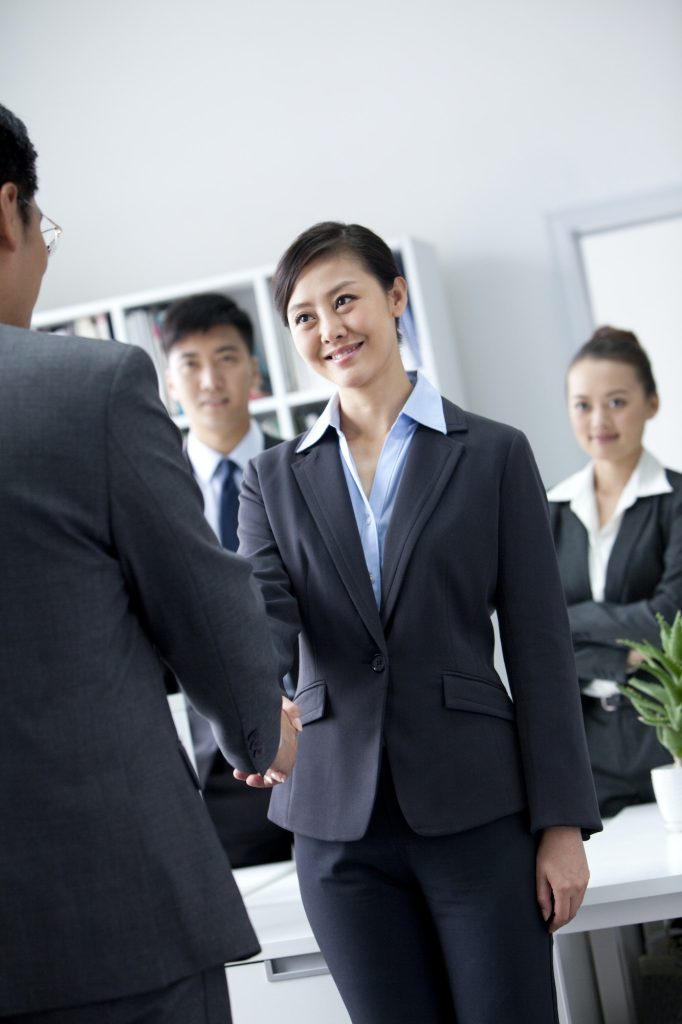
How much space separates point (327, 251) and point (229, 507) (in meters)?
1.55

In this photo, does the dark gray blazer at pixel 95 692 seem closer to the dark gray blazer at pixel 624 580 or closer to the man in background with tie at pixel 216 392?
the dark gray blazer at pixel 624 580

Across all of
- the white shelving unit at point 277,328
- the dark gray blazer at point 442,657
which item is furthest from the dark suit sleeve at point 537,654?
the white shelving unit at point 277,328

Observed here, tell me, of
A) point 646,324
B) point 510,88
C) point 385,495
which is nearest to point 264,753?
point 385,495

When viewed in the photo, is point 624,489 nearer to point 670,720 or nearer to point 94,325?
point 670,720

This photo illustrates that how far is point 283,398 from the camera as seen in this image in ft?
14.3

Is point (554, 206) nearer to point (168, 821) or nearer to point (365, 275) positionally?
point (365, 275)

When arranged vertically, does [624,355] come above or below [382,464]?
above

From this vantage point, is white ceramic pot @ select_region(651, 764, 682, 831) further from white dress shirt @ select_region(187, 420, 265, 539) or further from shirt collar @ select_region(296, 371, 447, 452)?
white dress shirt @ select_region(187, 420, 265, 539)

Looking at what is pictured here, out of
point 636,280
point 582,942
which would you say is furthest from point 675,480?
point 636,280

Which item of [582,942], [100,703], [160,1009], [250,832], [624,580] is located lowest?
[582,942]

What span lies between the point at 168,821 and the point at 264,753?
7.3 inches

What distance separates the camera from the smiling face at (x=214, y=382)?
3.42m

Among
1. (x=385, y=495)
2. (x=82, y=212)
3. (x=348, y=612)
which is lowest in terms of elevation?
(x=348, y=612)

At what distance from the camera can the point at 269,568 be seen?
1668 millimetres
